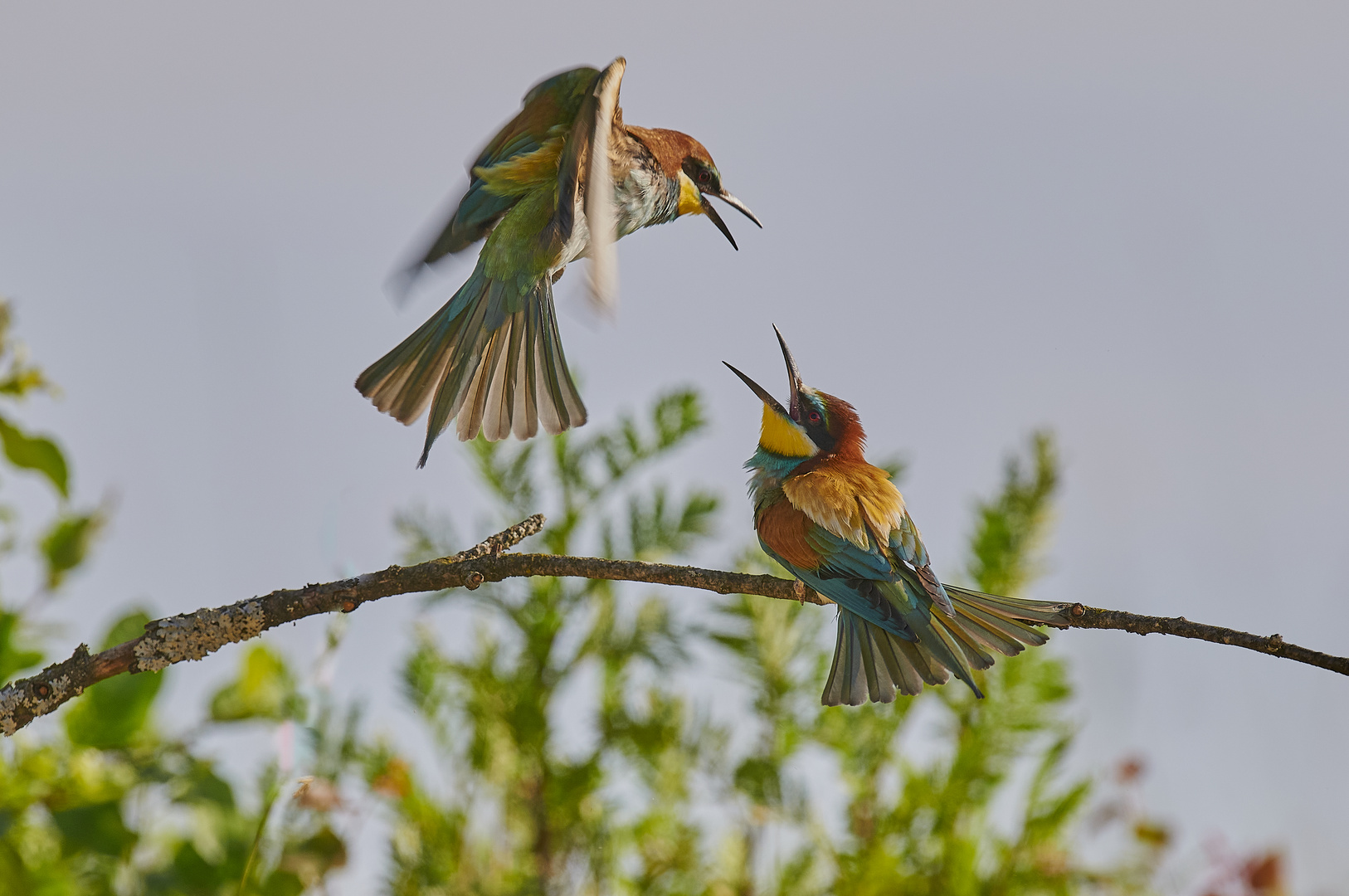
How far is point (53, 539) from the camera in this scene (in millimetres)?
1584

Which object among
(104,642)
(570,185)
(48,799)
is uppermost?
(570,185)

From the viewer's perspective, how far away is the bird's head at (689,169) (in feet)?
7.92

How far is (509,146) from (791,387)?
2.64ft

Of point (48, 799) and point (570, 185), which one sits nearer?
point (48, 799)

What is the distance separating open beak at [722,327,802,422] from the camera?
2430 millimetres

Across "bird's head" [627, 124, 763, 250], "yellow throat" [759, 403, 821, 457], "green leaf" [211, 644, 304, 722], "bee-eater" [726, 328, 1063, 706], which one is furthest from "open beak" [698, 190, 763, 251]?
"green leaf" [211, 644, 304, 722]

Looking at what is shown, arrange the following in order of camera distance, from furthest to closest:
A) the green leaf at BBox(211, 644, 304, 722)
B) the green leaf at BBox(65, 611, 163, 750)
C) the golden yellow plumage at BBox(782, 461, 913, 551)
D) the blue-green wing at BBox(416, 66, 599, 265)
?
the blue-green wing at BBox(416, 66, 599, 265) < the golden yellow plumage at BBox(782, 461, 913, 551) < the green leaf at BBox(211, 644, 304, 722) < the green leaf at BBox(65, 611, 163, 750)

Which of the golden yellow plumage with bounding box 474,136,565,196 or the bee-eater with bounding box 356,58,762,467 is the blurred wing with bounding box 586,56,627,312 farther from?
the golden yellow plumage with bounding box 474,136,565,196

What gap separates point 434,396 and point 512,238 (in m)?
0.42

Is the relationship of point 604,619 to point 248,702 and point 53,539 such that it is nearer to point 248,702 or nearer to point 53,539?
point 248,702

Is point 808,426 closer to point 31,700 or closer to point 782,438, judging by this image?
point 782,438

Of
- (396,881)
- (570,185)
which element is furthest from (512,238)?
(396,881)

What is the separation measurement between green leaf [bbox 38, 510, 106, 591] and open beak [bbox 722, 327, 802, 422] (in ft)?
4.18

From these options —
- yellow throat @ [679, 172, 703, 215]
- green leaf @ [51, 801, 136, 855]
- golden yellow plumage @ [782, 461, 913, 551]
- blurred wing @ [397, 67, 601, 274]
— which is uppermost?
yellow throat @ [679, 172, 703, 215]
